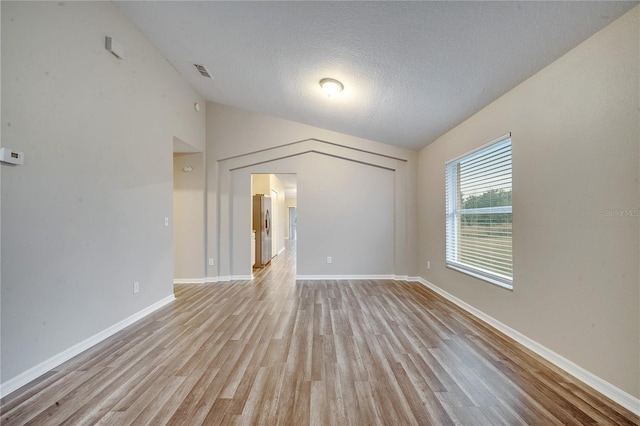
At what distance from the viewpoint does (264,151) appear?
16.3ft

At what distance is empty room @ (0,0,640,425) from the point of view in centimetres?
161

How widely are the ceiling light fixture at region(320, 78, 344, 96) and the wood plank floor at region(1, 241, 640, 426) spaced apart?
9.05 ft

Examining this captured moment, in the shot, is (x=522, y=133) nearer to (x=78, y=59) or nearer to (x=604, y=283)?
(x=604, y=283)

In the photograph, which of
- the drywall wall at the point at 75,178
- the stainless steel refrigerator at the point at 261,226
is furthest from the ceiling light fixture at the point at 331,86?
the stainless steel refrigerator at the point at 261,226

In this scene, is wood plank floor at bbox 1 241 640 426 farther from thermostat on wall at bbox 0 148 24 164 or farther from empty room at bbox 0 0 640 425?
thermostat on wall at bbox 0 148 24 164

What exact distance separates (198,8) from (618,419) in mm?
4359

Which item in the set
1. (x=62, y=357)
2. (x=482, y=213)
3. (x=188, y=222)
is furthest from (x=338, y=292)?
(x=62, y=357)

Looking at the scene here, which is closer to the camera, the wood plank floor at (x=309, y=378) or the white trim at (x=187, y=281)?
the wood plank floor at (x=309, y=378)

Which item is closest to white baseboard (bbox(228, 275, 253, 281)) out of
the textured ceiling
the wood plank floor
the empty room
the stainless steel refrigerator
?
the empty room

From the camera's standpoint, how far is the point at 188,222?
15.3 ft

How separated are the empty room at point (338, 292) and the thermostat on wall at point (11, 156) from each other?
1cm

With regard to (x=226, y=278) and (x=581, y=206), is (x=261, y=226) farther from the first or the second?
(x=581, y=206)

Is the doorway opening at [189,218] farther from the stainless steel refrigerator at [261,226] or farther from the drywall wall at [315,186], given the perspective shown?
the stainless steel refrigerator at [261,226]

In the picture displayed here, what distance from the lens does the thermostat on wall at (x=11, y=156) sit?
1.66 m
